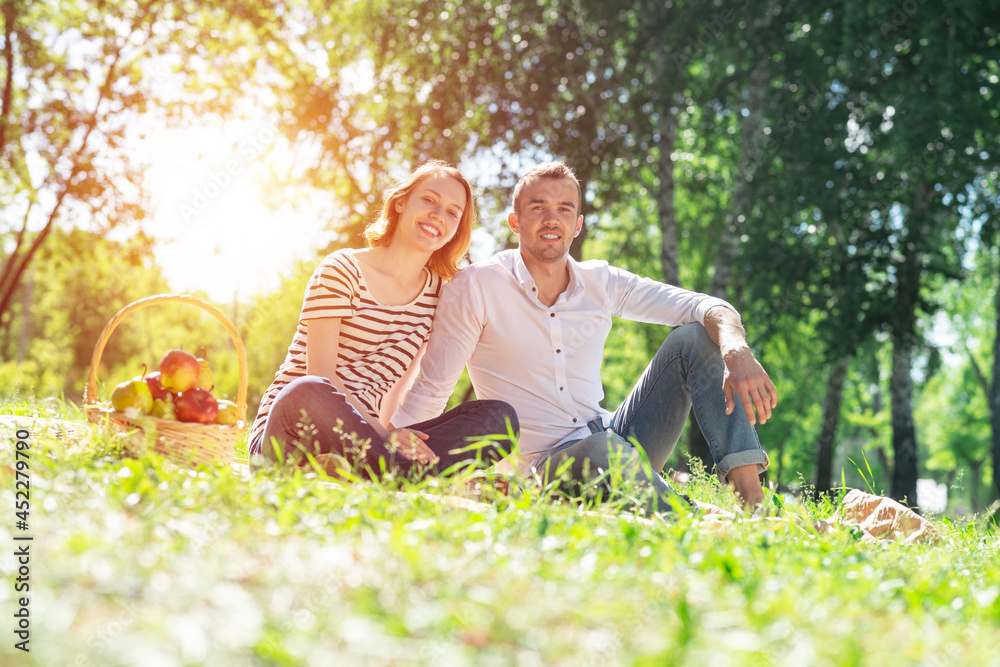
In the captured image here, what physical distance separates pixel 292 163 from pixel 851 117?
338 inches

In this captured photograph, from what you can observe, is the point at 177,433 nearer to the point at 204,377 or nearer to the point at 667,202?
the point at 204,377

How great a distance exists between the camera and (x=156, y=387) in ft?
13.1

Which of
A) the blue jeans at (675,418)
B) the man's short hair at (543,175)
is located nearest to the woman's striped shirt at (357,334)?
the man's short hair at (543,175)

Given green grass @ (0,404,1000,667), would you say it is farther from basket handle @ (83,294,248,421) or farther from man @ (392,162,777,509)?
man @ (392,162,777,509)

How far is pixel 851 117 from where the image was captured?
10.2 m

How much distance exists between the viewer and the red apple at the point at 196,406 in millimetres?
3896

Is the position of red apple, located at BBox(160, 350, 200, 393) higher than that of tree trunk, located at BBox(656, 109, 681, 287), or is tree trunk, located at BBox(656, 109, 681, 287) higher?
tree trunk, located at BBox(656, 109, 681, 287)

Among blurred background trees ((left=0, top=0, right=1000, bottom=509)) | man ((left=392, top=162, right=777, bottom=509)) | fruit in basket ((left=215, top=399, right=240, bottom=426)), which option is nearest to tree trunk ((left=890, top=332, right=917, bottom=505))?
blurred background trees ((left=0, top=0, right=1000, bottom=509))

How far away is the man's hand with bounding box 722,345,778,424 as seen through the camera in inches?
149

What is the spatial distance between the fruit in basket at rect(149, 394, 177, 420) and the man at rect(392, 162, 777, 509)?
3.79ft

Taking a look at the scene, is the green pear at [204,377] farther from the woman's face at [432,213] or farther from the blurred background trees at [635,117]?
the blurred background trees at [635,117]

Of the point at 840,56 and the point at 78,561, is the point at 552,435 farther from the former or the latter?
the point at 840,56

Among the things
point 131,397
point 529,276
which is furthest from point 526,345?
point 131,397

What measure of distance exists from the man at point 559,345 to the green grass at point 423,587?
1.36 metres
